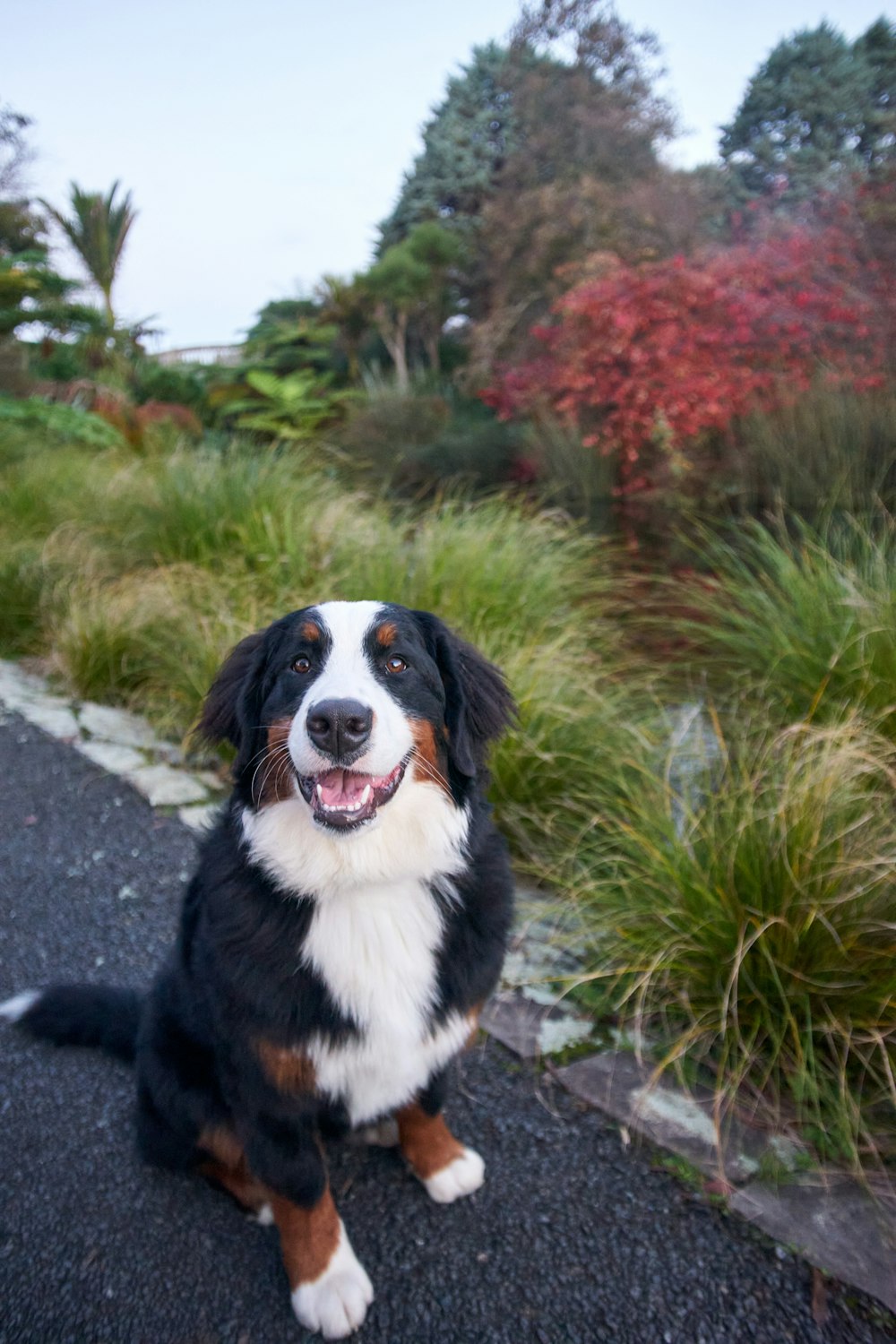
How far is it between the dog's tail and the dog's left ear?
1099mm

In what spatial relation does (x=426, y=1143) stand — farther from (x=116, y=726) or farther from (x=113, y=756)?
(x=116, y=726)

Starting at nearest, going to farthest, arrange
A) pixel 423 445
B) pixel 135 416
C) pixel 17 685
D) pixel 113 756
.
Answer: pixel 113 756
pixel 17 685
pixel 423 445
pixel 135 416

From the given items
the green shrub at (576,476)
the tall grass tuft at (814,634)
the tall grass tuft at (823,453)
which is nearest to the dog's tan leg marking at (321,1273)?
the tall grass tuft at (814,634)

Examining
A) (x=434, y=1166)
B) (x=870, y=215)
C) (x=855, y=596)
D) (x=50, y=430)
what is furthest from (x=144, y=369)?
(x=434, y=1166)

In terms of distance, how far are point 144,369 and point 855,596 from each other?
54.9 ft

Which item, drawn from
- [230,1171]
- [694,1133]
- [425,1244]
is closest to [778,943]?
[694,1133]

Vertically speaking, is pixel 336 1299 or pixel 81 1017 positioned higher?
pixel 81 1017

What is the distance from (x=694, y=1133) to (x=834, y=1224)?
1.10 ft

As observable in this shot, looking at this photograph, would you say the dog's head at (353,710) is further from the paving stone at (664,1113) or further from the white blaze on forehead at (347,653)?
the paving stone at (664,1113)

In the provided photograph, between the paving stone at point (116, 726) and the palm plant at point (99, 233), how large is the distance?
65.2ft

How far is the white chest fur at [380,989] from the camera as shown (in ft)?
5.41

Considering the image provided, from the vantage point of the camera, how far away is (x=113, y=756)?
13.4 ft

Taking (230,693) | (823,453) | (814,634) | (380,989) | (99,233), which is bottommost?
(380,989)

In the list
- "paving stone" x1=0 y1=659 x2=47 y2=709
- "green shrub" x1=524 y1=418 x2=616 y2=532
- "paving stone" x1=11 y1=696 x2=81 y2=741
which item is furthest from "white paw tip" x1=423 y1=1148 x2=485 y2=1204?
"green shrub" x1=524 y1=418 x2=616 y2=532
